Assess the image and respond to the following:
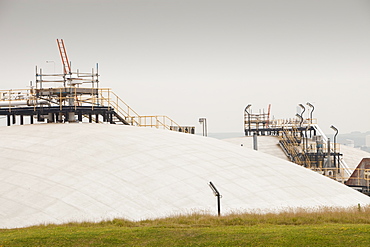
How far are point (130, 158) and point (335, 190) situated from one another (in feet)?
41.2

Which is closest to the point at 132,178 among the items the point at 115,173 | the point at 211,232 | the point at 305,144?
the point at 115,173

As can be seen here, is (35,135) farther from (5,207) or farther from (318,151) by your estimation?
(318,151)

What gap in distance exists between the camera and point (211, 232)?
20.1m

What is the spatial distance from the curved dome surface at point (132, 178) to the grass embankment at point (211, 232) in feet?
7.58

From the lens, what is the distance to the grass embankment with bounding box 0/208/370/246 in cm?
1861

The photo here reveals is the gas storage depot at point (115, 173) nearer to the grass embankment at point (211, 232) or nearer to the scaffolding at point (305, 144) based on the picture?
the grass embankment at point (211, 232)

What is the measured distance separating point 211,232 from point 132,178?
361 inches

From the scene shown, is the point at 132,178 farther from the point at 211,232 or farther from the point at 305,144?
the point at 305,144

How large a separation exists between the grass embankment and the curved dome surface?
2311mm

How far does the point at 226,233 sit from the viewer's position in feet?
65.1

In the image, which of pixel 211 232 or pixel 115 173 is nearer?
pixel 211 232

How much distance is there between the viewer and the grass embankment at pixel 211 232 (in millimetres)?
18609

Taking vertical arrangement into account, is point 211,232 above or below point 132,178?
below

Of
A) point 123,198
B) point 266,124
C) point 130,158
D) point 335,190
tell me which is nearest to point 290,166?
point 335,190
